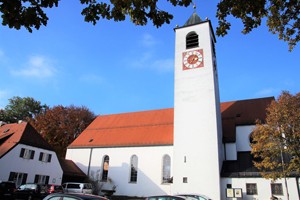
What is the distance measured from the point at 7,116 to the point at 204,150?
1787 inches

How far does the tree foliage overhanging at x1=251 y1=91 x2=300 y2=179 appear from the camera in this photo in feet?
63.5

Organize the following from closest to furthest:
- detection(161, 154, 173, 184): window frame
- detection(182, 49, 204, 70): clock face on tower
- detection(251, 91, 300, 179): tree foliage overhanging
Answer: detection(251, 91, 300, 179): tree foliage overhanging, detection(161, 154, 173, 184): window frame, detection(182, 49, 204, 70): clock face on tower

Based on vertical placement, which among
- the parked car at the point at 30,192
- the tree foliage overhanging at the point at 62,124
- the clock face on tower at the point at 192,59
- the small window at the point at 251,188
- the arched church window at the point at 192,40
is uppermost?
the arched church window at the point at 192,40

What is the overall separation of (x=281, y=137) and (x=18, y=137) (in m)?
23.5

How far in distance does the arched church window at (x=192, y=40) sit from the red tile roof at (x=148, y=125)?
8.32 metres

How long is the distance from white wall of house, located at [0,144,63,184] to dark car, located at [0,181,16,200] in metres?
5.37

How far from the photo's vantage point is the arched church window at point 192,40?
2920cm

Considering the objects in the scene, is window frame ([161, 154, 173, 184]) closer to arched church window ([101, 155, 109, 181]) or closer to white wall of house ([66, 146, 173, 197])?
white wall of house ([66, 146, 173, 197])

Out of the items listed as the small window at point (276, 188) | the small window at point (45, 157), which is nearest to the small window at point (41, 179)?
the small window at point (45, 157)

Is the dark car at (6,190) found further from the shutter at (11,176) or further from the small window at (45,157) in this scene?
the small window at (45,157)

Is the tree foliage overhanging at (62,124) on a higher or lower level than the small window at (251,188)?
higher

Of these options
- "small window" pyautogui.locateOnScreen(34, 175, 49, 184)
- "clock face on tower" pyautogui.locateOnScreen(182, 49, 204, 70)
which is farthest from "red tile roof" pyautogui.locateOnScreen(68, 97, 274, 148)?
"clock face on tower" pyautogui.locateOnScreen(182, 49, 204, 70)

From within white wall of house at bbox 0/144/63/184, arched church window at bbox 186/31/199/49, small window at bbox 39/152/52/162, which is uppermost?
arched church window at bbox 186/31/199/49

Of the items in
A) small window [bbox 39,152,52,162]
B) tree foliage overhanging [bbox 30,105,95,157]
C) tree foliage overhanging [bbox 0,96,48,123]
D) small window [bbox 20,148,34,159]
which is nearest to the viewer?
small window [bbox 20,148,34,159]
